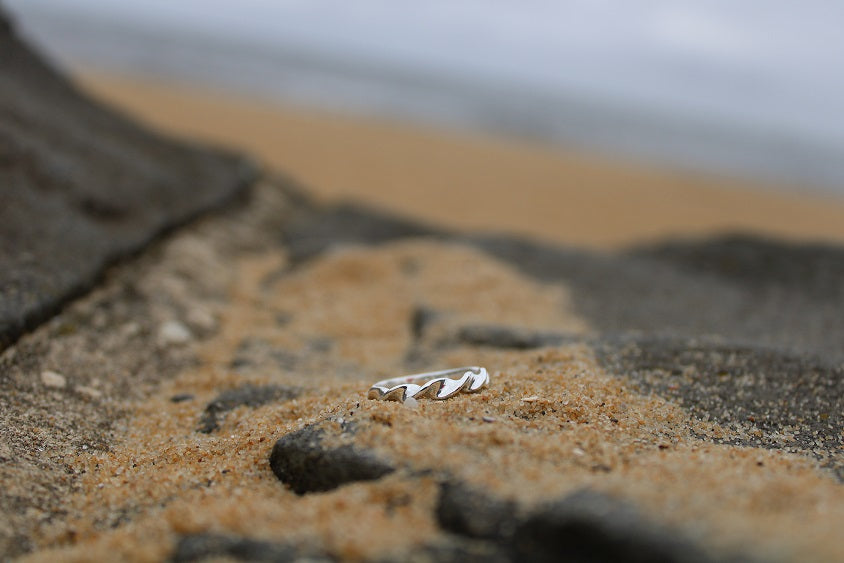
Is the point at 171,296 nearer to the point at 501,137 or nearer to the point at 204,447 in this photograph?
the point at 204,447

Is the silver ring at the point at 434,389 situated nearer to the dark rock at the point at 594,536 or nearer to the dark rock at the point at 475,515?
the dark rock at the point at 475,515

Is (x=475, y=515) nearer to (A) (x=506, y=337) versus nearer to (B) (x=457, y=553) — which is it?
(B) (x=457, y=553)

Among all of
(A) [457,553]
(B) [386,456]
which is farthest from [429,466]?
(A) [457,553]

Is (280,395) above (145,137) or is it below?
below

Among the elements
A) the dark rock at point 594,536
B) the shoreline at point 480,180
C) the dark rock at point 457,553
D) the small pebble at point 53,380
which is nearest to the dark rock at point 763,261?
the shoreline at point 480,180

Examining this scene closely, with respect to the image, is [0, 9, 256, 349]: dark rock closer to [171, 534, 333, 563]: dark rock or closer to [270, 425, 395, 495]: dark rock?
[270, 425, 395, 495]: dark rock

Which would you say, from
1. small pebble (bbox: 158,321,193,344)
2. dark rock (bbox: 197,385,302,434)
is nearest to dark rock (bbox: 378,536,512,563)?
dark rock (bbox: 197,385,302,434)

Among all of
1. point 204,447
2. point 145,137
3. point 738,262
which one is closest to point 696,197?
point 738,262
